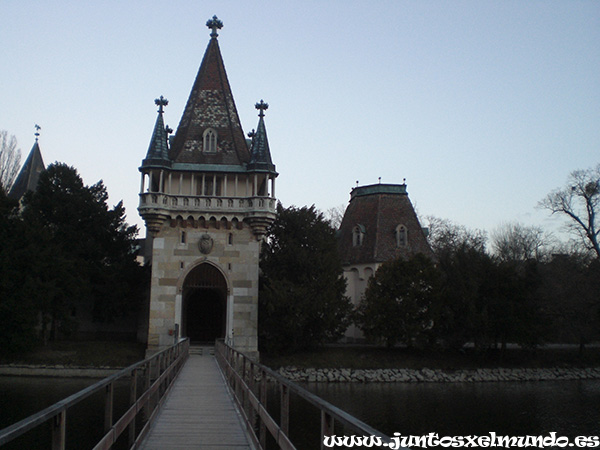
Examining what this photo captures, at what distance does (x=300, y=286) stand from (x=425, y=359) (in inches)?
357

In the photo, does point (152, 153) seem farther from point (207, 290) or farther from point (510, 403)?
point (510, 403)

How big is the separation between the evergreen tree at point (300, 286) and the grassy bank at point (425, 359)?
1018 mm

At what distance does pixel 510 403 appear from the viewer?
80.4 feet

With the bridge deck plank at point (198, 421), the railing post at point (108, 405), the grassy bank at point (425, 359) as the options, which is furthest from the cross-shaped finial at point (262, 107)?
the railing post at point (108, 405)

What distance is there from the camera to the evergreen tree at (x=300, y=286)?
33.0 meters

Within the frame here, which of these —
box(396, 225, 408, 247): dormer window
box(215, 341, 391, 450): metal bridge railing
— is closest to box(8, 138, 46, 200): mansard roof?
box(396, 225, 408, 247): dormer window

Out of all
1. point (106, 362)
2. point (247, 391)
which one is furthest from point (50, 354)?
point (247, 391)

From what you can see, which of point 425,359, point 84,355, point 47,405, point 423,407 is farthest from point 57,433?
point 425,359

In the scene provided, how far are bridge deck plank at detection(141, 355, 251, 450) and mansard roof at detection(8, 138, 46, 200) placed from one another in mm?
38876

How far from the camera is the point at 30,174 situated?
50438 millimetres

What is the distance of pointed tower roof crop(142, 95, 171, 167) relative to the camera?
33.2m

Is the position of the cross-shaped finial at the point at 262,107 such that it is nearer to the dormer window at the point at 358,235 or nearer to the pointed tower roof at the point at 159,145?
the pointed tower roof at the point at 159,145

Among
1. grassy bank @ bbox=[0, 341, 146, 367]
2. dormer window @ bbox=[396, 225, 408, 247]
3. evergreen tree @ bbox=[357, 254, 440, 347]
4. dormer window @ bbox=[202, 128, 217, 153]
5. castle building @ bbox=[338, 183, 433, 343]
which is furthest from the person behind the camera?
dormer window @ bbox=[396, 225, 408, 247]

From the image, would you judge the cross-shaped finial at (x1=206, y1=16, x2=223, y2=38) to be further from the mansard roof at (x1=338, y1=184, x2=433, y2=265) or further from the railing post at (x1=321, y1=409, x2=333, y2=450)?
the railing post at (x1=321, y1=409, x2=333, y2=450)
